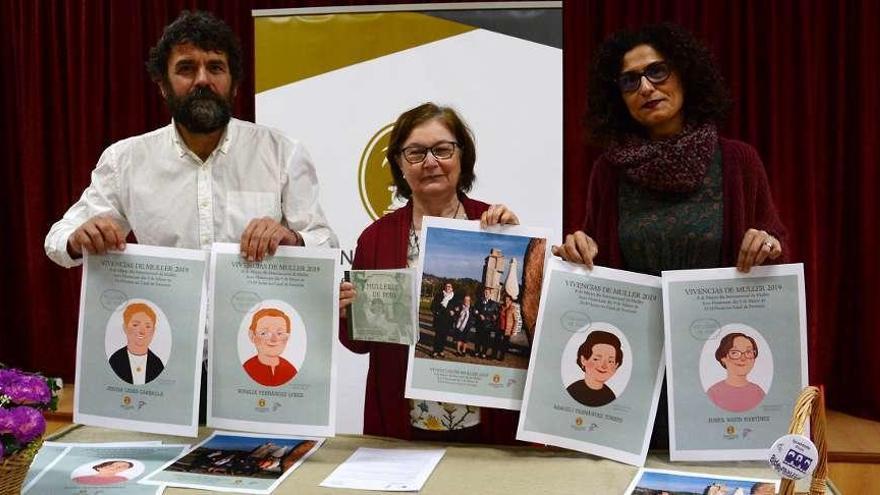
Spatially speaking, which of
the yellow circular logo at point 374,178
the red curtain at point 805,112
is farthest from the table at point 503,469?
the red curtain at point 805,112

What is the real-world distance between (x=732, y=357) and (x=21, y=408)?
4.53ft

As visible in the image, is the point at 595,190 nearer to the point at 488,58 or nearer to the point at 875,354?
the point at 488,58

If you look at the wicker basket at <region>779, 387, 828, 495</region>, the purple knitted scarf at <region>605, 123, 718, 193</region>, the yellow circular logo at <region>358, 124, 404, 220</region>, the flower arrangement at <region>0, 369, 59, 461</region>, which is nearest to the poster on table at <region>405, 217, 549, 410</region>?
the purple knitted scarf at <region>605, 123, 718, 193</region>

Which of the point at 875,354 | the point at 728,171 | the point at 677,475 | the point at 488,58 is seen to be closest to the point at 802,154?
the point at 875,354

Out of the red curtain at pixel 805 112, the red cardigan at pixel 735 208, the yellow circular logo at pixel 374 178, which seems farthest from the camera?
the red curtain at pixel 805 112

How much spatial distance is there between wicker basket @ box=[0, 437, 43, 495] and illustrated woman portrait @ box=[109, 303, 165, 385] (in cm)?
33

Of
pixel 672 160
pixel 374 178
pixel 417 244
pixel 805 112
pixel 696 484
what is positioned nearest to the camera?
pixel 696 484

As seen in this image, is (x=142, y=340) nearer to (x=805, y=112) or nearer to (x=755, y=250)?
(x=755, y=250)

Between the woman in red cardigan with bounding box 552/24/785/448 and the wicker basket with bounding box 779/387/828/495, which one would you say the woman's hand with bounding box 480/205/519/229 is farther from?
the wicker basket with bounding box 779/387/828/495

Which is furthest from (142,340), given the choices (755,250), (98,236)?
(755,250)

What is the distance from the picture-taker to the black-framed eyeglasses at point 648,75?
6.26 ft

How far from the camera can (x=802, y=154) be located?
3943 mm

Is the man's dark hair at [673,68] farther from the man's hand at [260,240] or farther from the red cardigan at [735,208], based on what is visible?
the man's hand at [260,240]

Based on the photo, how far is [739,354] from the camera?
5.59 ft
